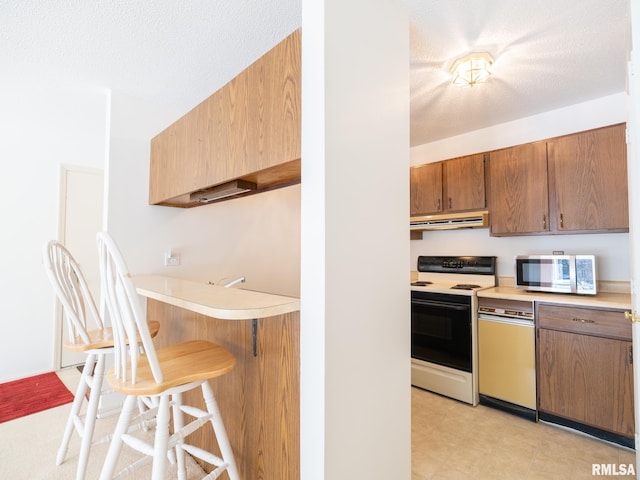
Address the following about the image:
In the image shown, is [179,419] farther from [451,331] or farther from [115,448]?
[451,331]

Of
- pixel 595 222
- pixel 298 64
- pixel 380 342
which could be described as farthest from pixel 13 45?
pixel 595 222

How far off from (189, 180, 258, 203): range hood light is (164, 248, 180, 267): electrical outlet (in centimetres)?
58

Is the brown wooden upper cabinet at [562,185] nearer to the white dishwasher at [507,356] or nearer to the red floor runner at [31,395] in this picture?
the white dishwasher at [507,356]

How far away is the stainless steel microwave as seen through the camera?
7.18 ft

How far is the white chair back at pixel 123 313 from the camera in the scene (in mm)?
1024

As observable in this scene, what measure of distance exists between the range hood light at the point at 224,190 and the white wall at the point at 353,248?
0.69m

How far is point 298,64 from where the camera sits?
3.88 ft

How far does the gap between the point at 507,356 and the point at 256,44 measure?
281 cm

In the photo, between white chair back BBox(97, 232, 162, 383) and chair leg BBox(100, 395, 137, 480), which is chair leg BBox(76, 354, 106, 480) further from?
white chair back BBox(97, 232, 162, 383)

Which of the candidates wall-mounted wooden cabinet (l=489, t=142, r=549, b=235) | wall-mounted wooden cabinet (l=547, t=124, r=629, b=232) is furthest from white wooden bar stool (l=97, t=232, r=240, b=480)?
wall-mounted wooden cabinet (l=547, t=124, r=629, b=232)

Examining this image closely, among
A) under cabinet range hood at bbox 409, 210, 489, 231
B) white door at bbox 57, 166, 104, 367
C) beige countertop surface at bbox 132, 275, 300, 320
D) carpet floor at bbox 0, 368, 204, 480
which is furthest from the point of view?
white door at bbox 57, 166, 104, 367

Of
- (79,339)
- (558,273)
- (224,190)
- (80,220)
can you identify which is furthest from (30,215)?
(558,273)

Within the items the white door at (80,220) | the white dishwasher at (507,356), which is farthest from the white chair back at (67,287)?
the white dishwasher at (507,356)

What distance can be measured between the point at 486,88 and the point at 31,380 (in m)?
4.73
